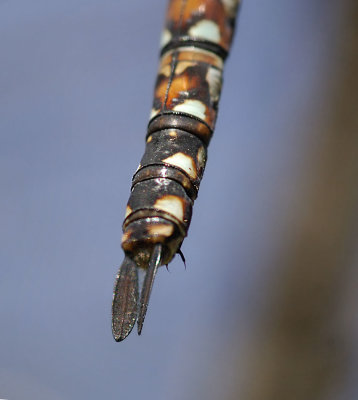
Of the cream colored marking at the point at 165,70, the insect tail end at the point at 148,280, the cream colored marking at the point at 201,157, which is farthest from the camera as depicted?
the cream colored marking at the point at 165,70

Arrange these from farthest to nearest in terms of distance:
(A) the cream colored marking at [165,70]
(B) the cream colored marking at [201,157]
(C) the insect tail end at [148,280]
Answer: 1. (A) the cream colored marking at [165,70]
2. (B) the cream colored marking at [201,157]
3. (C) the insect tail end at [148,280]

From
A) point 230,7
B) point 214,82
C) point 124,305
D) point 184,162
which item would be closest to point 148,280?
point 124,305

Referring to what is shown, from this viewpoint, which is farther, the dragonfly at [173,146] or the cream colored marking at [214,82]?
the cream colored marking at [214,82]

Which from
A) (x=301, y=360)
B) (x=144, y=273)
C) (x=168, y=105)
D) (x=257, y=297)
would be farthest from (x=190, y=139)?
(x=257, y=297)

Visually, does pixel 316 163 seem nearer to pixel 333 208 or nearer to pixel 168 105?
pixel 333 208

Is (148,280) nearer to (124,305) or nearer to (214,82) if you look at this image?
(124,305)

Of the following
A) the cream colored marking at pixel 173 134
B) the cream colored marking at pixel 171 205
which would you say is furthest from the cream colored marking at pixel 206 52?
the cream colored marking at pixel 171 205

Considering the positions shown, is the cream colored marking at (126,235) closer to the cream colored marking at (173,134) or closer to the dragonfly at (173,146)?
the dragonfly at (173,146)

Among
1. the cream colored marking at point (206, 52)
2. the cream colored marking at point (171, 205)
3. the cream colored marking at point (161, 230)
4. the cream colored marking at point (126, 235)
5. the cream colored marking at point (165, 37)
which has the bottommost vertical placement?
the cream colored marking at point (126, 235)
